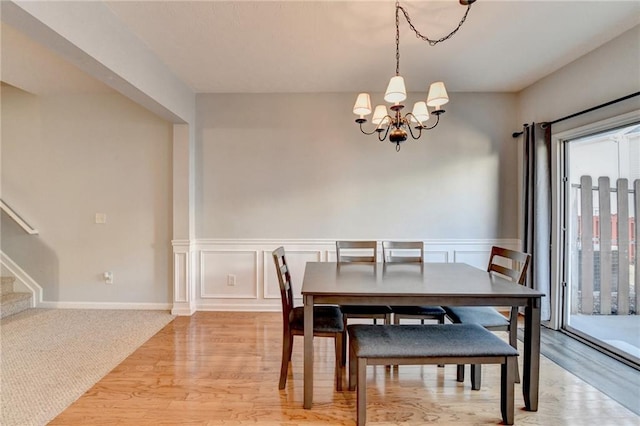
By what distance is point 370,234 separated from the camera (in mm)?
3717

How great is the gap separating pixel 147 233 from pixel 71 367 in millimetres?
1640

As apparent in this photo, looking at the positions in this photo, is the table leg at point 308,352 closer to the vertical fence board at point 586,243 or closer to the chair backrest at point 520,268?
the chair backrest at point 520,268

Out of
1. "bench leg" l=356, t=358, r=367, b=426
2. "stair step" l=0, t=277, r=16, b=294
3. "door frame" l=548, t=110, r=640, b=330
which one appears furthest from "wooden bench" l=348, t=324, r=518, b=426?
"stair step" l=0, t=277, r=16, b=294

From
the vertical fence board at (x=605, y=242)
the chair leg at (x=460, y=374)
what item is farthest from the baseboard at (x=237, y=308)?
the vertical fence board at (x=605, y=242)

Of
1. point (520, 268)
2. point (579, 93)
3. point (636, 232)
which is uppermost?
point (579, 93)

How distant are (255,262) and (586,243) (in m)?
3.55

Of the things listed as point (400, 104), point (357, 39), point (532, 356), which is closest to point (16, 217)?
point (357, 39)

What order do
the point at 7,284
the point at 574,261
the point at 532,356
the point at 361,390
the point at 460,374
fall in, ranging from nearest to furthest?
the point at 361,390 → the point at 532,356 → the point at 460,374 → the point at 574,261 → the point at 7,284

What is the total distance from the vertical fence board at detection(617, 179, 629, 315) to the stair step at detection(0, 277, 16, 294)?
21.4 ft

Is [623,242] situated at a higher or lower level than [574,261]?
higher

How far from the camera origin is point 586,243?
9.96 feet

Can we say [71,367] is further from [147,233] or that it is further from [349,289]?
[349,289]

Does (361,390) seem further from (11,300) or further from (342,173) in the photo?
(11,300)

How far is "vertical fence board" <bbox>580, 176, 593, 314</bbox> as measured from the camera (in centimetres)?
300
